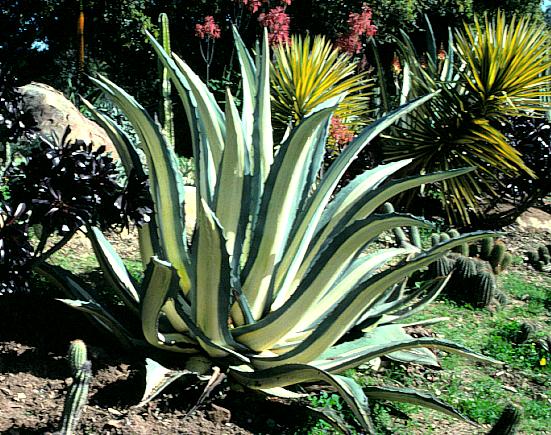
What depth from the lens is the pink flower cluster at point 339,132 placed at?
7.17 meters

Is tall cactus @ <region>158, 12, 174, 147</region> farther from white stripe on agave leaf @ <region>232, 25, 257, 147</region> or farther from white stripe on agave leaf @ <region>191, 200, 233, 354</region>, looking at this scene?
white stripe on agave leaf @ <region>191, 200, 233, 354</region>

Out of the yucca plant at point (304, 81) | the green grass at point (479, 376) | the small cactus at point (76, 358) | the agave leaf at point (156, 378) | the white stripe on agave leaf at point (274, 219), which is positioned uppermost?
the yucca plant at point (304, 81)

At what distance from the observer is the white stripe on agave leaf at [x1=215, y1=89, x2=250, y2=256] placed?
3422 millimetres

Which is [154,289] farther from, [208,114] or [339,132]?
[339,132]

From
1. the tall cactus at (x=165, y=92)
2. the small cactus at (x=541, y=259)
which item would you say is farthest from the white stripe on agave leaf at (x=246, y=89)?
the tall cactus at (x=165, y=92)

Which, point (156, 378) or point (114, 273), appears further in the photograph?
point (114, 273)

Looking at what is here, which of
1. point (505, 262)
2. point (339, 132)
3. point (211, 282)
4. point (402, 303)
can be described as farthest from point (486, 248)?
point (211, 282)

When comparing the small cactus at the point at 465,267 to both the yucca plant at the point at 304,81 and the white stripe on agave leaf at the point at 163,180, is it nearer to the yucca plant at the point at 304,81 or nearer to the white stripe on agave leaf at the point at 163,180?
the yucca plant at the point at 304,81

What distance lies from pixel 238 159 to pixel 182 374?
3.25ft

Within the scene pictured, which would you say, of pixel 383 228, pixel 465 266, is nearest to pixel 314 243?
pixel 383 228

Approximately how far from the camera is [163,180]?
3.57 meters

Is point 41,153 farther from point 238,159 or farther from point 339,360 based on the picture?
point 339,360

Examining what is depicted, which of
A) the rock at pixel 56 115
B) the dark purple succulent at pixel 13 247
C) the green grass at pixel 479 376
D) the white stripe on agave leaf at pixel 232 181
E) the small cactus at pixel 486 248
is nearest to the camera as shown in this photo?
the dark purple succulent at pixel 13 247

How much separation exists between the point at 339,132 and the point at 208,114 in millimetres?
3608
